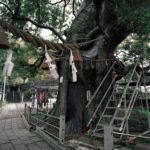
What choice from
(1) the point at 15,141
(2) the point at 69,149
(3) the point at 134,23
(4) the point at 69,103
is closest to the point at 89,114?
(4) the point at 69,103

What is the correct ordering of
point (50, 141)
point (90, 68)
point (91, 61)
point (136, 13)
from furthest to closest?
point (90, 68) → point (91, 61) → point (50, 141) → point (136, 13)

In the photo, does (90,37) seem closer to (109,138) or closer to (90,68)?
(90,68)

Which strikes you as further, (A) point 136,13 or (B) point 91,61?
(B) point 91,61

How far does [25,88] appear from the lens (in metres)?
34.3

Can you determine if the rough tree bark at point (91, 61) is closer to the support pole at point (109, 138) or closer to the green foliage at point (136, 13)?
the green foliage at point (136, 13)

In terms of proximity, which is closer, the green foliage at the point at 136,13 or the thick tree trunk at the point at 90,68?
the green foliage at the point at 136,13

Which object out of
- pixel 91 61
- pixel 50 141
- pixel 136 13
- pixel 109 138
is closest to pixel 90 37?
pixel 91 61

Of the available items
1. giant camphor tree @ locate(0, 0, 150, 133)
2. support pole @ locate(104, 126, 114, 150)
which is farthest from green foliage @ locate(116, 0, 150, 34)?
support pole @ locate(104, 126, 114, 150)

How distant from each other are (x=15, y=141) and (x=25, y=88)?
2768 centimetres

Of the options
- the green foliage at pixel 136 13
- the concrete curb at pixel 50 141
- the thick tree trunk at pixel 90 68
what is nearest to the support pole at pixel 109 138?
the concrete curb at pixel 50 141

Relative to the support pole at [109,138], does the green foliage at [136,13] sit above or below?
above

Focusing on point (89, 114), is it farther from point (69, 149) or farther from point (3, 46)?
point (3, 46)

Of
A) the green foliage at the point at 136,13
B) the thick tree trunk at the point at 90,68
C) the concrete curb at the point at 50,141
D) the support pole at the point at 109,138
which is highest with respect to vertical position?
the green foliage at the point at 136,13

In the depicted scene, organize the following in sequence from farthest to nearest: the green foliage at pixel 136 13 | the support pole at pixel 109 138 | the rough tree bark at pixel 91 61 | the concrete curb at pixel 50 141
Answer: the rough tree bark at pixel 91 61 < the concrete curb at pixel 50 141 < the green foliage at pixel 136 13 < the support pole at pixel 109 138
